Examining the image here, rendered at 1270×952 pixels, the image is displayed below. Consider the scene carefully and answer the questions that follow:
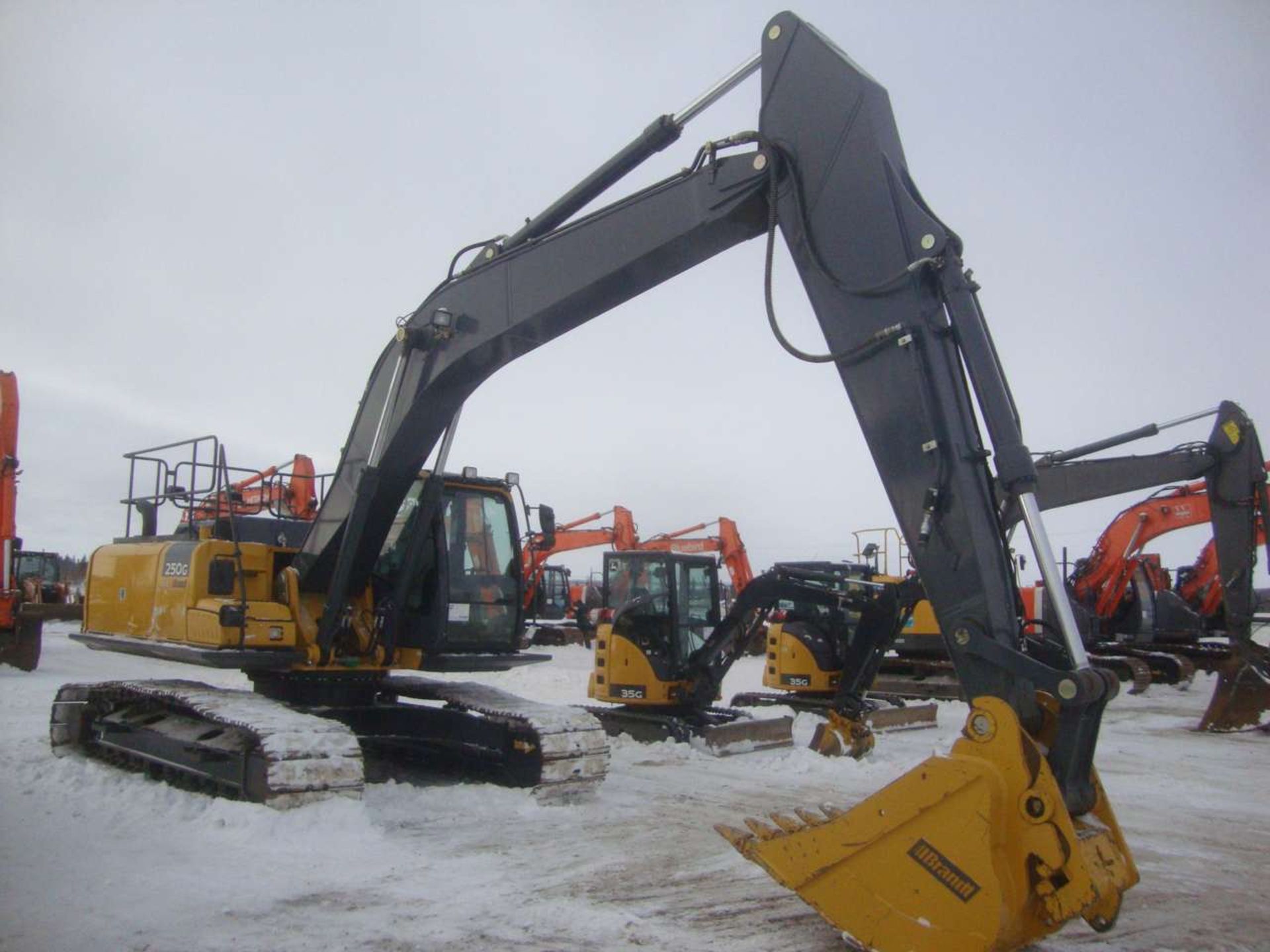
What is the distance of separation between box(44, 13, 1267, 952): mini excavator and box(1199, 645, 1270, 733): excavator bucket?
9681mm

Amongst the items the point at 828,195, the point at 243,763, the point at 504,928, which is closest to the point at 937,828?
the point at 504,928

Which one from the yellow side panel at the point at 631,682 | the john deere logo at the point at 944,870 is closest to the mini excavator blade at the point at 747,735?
the yellow side panel at the point at 631,682

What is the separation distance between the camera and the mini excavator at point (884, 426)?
390 centimetres

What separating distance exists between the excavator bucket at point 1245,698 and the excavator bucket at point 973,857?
32.0 feet

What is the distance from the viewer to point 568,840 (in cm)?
635

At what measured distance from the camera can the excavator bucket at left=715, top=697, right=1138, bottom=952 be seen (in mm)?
3793

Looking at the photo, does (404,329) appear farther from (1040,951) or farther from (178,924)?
(1040,951)

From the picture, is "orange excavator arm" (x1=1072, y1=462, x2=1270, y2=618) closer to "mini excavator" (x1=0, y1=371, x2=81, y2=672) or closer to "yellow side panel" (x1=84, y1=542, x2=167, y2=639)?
"yellow side panel" (x1=84, y1=542, x2=167, y2=639)

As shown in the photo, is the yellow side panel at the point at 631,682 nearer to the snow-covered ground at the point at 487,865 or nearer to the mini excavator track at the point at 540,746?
the snow-covered ground at the point at 487,865

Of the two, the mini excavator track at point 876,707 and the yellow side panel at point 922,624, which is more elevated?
the yellow side panel at point 922,624

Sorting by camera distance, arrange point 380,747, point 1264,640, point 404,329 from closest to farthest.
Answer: point 404,329 < point 380,747 < point 1264,640

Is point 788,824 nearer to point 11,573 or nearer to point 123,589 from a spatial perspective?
point 123,589

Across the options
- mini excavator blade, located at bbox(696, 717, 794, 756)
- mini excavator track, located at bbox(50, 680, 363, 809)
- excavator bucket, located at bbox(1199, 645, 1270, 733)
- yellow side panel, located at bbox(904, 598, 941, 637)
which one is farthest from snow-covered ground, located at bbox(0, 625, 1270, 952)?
yellow side panel, located at bbox(904, 598, 941, 637)

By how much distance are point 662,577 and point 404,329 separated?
4.95 metres
